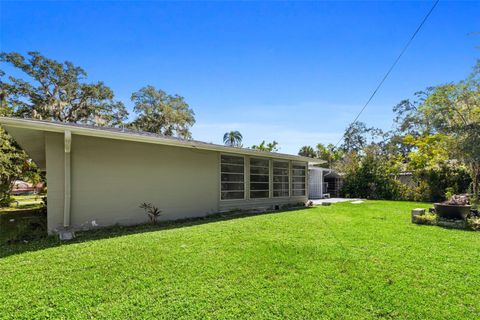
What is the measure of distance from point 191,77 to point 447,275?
39.4 ft

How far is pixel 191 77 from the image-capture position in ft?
41.5

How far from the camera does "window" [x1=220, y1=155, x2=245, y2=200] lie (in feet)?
33.3

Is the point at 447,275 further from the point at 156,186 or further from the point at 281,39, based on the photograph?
the point at 281,39

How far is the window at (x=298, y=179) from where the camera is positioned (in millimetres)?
13805

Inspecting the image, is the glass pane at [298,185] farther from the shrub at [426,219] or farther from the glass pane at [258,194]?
the shrub at [426,219]

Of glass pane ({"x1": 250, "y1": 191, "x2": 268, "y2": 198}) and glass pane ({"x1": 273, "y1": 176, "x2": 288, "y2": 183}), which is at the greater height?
glass pane ({"x1": 273, "y1": 176, "x2": 288, "y2": 183})

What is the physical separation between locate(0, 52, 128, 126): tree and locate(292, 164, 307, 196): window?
14203 millimetres

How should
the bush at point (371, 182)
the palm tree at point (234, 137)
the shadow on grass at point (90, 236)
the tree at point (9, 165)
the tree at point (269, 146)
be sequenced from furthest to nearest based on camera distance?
1. the palm tree at point (234, 137)
2. the tree at point (269, 146)
3. the bush at point (371, 182)
4. the tree at point (9, 165)
5. the shadow on grass at point (90, 236)

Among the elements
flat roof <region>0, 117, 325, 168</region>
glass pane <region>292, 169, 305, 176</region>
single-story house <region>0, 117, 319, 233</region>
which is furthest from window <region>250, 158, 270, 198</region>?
glass pane <region>292, 169, 305, 176</region>

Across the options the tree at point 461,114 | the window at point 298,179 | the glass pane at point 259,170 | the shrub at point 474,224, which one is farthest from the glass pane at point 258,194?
the tree at point 461,114

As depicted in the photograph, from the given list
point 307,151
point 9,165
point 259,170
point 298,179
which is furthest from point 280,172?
point 307,151

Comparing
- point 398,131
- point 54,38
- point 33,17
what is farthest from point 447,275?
point 398,131

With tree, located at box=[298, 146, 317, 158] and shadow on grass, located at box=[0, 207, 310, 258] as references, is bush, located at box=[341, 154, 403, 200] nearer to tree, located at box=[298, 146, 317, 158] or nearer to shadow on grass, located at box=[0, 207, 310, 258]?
shadow on grass, located at box=[0, 207, 310, 258]

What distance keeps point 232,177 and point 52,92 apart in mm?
19286
